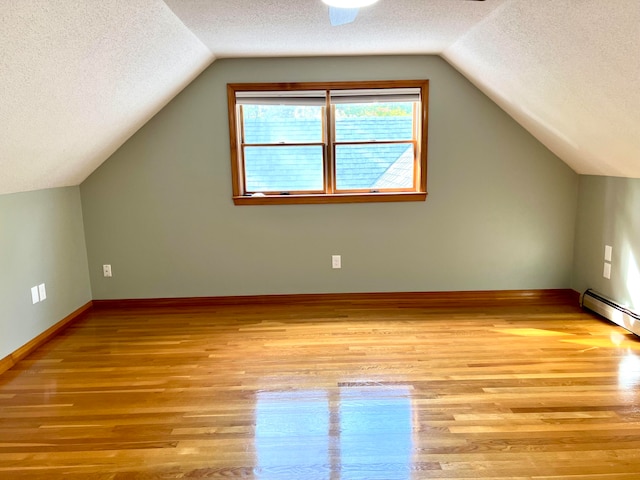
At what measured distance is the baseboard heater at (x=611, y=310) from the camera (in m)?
3.11

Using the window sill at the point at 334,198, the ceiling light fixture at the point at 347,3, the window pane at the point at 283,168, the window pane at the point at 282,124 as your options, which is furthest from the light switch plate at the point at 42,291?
the ceiling light fixture at the point at 347,3

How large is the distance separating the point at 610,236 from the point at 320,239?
2.28 meters

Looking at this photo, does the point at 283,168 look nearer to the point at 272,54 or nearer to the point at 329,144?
the point at 329,144

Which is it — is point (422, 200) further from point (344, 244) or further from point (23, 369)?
point (23, 369)

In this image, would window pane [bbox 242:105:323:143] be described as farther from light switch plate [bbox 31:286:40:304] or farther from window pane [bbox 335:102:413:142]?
light switch plate [bbox 31:286:40:304]

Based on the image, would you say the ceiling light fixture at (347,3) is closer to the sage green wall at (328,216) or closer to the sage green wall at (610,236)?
the sage green wall at (328,216)

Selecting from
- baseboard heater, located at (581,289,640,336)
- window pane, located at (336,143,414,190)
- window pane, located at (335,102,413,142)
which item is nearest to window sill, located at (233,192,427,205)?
window pane, located at (336,143,414,190)

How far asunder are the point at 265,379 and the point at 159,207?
6.48ft

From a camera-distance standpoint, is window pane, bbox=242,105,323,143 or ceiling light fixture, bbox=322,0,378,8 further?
window pane, bbox=242,105,323,143

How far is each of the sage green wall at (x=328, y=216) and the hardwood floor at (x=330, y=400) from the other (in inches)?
18.8

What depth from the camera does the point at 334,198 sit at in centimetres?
380

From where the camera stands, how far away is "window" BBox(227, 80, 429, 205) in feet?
12.2

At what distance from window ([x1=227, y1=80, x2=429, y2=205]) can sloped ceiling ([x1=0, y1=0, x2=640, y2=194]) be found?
38 cm

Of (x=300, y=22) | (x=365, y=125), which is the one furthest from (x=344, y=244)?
(x=300, y=22)
